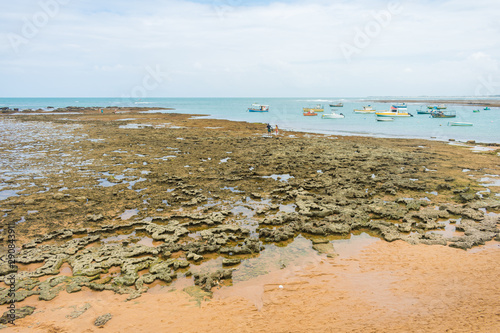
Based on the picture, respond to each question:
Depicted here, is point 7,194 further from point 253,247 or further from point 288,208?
point 288,208

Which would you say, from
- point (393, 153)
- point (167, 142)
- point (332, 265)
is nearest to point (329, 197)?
point (332, 265)

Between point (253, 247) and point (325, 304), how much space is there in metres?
3.07

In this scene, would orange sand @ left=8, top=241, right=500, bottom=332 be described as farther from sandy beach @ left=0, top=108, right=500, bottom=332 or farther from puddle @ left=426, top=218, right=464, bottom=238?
puddle @ left=426, top=218, right=464, bottom=238

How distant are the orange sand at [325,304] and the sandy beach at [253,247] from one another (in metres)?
0.04

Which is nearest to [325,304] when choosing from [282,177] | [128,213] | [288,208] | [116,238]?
[288,208]

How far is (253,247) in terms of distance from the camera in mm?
9328

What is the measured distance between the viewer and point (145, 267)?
8.40 metres

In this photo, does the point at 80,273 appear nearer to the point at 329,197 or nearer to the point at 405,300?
the point at 405,300

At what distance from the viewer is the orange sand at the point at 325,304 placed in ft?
20.1

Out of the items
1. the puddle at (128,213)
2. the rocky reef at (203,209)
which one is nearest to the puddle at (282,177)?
the rocky reef at (203,209)

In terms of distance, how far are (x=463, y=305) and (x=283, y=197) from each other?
8.23 metres

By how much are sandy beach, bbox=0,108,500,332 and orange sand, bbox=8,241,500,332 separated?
0.04 metres

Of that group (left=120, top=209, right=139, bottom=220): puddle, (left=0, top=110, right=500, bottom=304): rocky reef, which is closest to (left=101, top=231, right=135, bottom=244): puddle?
(left=0, top=110, right=500, bottom=304): rocky reef

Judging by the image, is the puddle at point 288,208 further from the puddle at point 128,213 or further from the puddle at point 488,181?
the puddle at point 488,181
